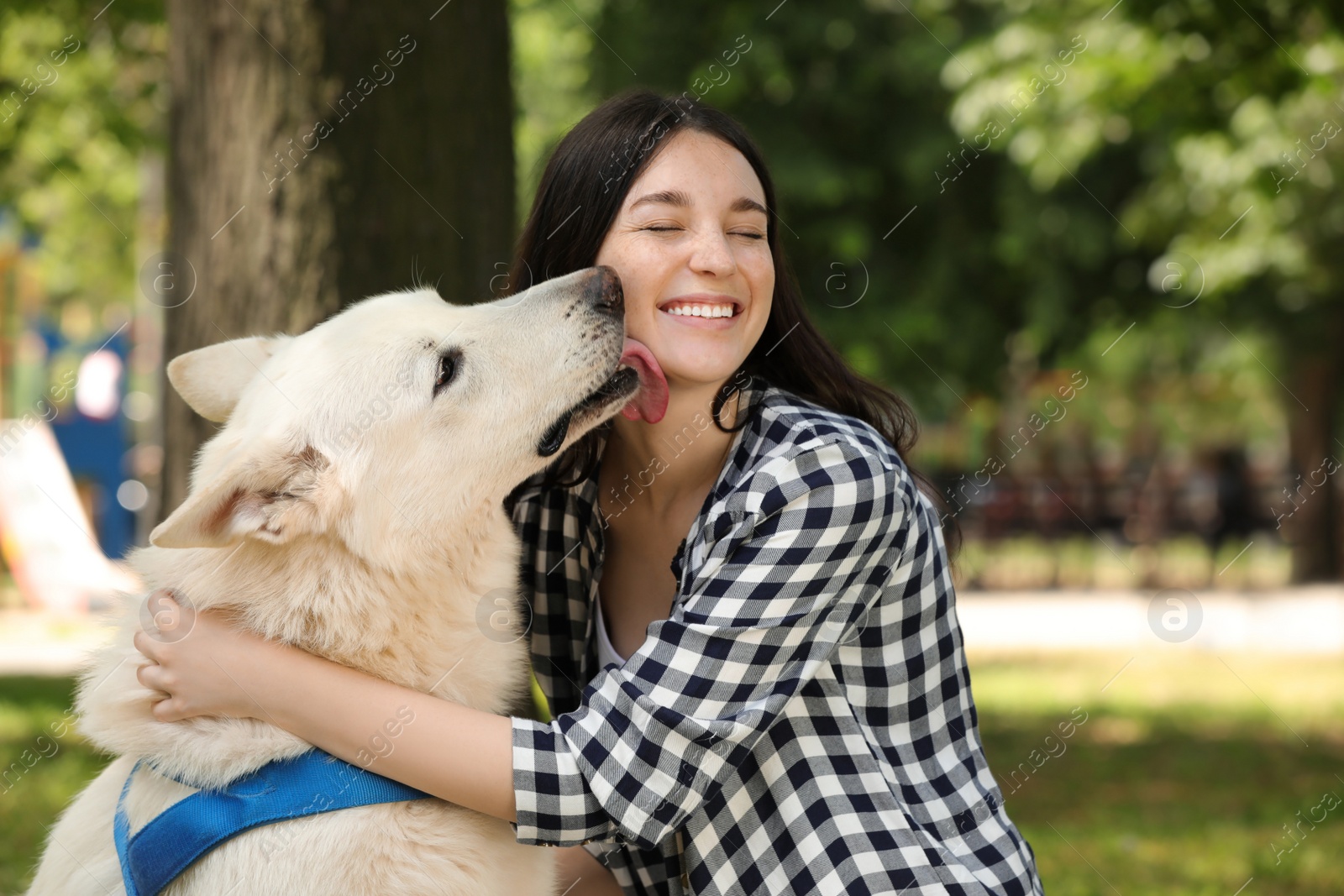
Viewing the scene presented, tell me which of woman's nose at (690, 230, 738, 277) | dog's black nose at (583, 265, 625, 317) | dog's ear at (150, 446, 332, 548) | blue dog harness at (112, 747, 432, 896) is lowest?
blue dog harness at (112, 747, 432, 896)

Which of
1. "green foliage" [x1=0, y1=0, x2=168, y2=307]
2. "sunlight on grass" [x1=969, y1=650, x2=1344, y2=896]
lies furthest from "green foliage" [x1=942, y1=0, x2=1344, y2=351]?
"green foliage" [x1=0, y1=0, x2=168, y2=307]

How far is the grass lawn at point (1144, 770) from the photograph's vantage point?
5188 mm

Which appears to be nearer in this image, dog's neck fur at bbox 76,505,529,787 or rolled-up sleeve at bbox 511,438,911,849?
rolled-up sleeve at bbox 511,438,911,849

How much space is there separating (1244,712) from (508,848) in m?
8.03

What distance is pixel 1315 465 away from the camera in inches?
693

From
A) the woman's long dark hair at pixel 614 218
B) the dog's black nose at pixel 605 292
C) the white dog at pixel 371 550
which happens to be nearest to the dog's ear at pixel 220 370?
the white dog at pixel 371 550

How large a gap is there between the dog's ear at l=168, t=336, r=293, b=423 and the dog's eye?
1.71ft

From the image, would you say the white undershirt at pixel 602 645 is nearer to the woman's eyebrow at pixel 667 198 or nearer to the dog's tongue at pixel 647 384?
the dog's tongue at pixel 647 384

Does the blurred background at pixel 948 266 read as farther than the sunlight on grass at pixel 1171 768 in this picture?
No

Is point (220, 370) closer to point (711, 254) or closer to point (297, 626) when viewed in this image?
point (297, 626)

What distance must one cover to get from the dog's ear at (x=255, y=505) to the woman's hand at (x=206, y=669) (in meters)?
0.20

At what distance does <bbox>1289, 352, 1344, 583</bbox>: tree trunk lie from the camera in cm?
1802

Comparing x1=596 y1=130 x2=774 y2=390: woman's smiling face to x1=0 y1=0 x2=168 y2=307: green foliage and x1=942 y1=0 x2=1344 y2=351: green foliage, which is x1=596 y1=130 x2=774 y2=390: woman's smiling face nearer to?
x1=942 y1=0 x2=1344 y2=351: green foliage

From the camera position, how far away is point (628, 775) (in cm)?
229
